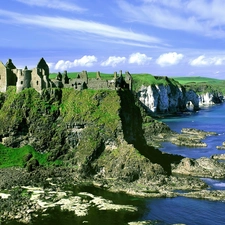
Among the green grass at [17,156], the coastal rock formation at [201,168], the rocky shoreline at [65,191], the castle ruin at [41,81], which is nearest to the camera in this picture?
the rocky shoreline at [65,191]

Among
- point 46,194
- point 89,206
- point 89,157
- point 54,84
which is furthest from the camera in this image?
point 54,84

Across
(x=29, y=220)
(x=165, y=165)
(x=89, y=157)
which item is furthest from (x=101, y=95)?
(x=29, y=220)

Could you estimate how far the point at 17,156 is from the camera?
84.7m

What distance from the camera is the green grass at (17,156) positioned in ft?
269

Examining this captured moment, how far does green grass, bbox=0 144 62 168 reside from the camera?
269 feet

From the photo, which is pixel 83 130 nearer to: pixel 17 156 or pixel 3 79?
pixel 17 156

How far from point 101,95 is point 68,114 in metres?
8.86

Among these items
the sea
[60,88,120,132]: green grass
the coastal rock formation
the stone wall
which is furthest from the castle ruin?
the sea

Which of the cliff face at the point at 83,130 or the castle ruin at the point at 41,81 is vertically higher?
the castle ruin at the point at 41,81

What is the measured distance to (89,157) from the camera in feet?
264

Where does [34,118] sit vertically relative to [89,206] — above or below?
above

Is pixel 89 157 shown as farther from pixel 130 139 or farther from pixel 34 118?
pixel 34 118

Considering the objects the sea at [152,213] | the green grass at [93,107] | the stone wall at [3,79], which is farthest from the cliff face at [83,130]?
the sea at [152,213]

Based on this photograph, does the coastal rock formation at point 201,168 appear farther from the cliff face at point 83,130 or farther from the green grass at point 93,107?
the green grass at point 93,107
